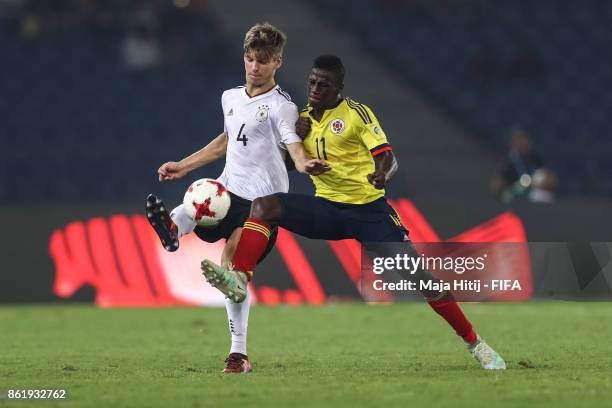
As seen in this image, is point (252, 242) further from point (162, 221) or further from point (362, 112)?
point (362, 112)

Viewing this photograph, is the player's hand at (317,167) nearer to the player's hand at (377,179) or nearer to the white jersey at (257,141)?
the player's hand at (377,179)

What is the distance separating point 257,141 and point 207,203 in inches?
19.9

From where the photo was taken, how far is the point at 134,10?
20.7 metres

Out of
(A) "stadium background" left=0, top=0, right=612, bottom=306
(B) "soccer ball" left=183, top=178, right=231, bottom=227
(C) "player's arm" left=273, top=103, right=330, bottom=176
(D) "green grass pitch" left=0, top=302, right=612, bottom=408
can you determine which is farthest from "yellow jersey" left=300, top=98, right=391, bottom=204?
(A) "stadium background" left=0, top=0, right=612, bottom=306

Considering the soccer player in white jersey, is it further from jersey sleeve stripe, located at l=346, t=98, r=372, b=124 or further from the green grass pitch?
the green grass pitch

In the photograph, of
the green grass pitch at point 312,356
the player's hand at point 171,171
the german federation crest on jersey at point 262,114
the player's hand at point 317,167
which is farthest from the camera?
the player's hand at point 171,171

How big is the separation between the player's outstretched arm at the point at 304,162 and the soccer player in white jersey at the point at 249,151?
0.01 m

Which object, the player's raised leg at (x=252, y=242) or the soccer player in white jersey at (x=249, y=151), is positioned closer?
the player's raised leg at (x=252, y=242)

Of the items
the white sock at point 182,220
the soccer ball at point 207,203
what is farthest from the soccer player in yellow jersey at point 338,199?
the white sock at point 182,220

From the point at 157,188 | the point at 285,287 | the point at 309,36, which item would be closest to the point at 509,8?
the point at 309,36

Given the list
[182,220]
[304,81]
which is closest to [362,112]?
[182,220]

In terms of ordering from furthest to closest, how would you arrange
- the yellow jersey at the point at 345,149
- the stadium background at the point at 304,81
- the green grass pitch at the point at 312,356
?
the stadium background at the point at 304,81, the yellow jersey at the point at 345,149, the green grass pitch at the point at 312,356

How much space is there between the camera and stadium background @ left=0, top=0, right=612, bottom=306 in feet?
55.2

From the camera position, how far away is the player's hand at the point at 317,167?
685 centimetres
